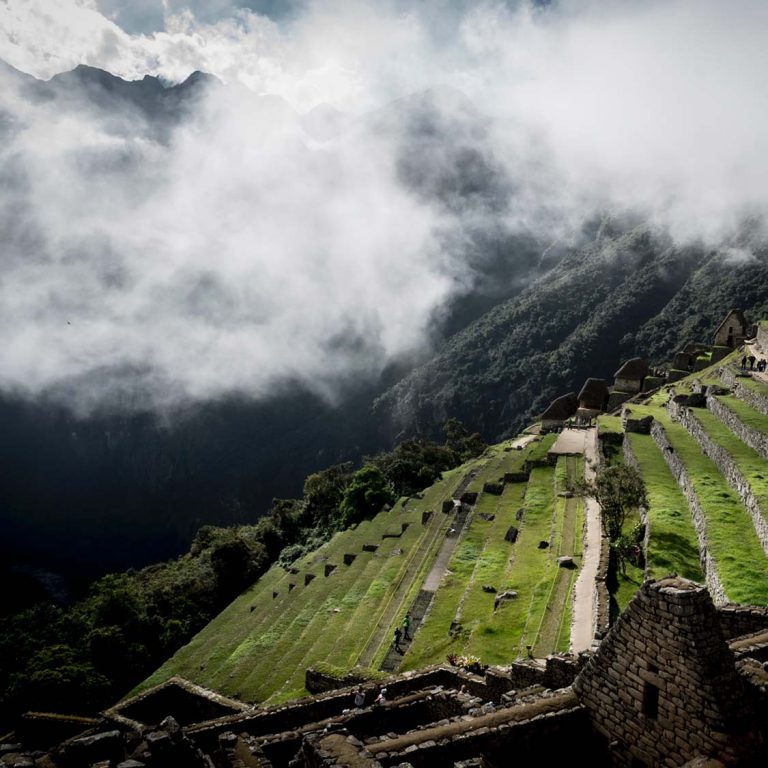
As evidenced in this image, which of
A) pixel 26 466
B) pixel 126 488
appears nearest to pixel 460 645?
pixel 126 488

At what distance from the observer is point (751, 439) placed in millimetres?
28359

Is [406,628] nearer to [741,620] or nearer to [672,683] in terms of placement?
[741,620]

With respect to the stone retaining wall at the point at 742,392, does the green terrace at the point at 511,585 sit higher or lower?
lower

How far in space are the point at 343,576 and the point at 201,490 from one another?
133093 mm

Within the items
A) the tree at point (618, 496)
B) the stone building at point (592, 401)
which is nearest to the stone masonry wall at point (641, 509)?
the tree at point (618, 496)

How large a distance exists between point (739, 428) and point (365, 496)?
111 feet

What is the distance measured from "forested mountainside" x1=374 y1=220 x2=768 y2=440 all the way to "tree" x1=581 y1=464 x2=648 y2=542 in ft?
196

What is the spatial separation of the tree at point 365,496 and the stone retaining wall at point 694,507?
87.8ft

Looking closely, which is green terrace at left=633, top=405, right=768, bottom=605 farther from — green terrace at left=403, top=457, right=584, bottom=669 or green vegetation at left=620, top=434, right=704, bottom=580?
green terrace at left=403, top=457, right=584, bottom=669

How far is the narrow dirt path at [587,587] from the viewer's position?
58.7 ft

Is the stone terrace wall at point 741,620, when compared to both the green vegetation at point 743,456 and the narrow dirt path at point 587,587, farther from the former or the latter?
the green vegetation at point 743,456

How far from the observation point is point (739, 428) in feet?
99.8

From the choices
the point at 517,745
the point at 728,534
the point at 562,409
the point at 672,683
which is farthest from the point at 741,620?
the point at 562,409

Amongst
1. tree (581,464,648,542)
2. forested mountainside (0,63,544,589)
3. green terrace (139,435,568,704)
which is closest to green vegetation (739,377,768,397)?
green terrace (139,435,568,704)
